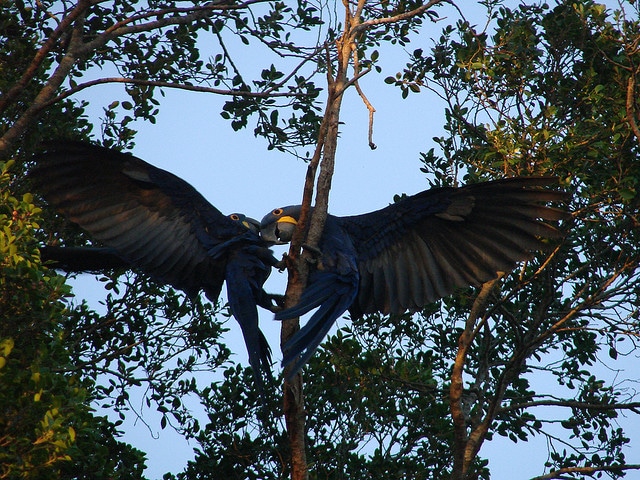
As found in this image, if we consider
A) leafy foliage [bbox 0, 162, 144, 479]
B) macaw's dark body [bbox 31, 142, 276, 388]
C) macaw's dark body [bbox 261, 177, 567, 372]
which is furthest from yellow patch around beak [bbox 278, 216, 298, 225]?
leafy foliage [bbox 0, 162, 144, 479]

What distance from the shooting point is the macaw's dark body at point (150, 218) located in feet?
15.3

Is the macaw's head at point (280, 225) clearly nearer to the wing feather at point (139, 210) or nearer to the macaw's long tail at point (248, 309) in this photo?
the wing feather at point (139, 210)

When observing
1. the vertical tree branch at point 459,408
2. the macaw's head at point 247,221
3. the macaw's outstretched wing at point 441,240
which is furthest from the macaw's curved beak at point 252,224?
the vertical tree branch at point 459,408

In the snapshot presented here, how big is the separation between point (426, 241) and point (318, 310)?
1142mm

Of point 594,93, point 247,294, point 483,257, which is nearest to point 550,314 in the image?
point 483,257

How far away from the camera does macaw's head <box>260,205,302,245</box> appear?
495 centimetres

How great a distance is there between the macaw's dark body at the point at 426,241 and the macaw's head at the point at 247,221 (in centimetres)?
7

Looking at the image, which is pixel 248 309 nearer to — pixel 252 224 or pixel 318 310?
pixel 318 310

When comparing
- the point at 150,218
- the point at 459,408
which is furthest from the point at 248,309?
the point at 459,408

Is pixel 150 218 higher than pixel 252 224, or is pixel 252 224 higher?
pixel 252 224

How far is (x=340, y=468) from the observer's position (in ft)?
17.0

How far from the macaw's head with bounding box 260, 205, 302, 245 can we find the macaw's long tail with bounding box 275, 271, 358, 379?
652mm

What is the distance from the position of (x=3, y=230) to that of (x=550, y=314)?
3416 millimetres

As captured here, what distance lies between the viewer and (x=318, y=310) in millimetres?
4176
